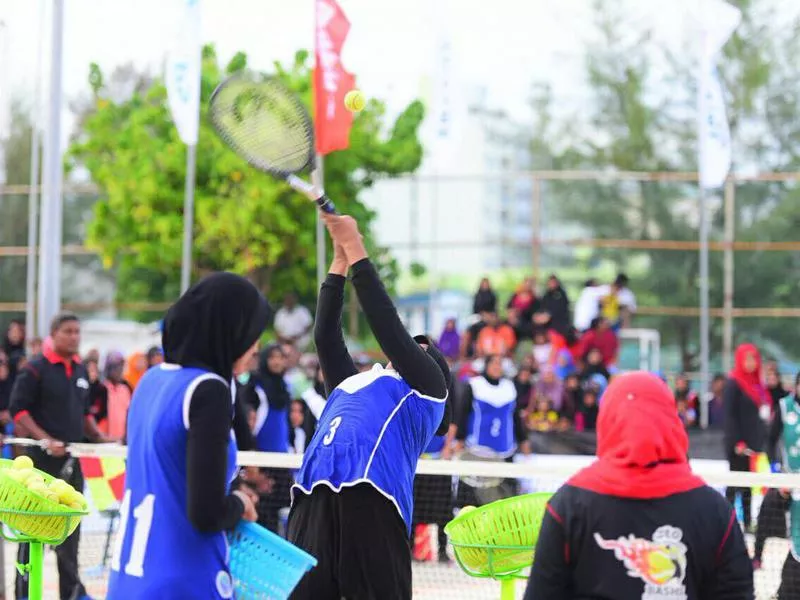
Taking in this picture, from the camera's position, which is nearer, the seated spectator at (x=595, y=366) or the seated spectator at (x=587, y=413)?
the seated spectator at (x=587, y=413)

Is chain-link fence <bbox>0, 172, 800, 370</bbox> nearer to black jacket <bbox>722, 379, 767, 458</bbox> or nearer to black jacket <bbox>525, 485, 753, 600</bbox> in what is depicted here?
black jacket <bbox>722, 379, 767, 458</bbox>

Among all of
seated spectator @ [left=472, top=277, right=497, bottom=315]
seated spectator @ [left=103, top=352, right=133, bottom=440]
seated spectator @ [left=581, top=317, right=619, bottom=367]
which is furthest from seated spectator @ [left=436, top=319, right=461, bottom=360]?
seated spectator @ [left=103, top=352, right=133, bottom=440]

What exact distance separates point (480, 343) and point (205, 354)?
687 inches

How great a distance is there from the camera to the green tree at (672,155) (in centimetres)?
2766

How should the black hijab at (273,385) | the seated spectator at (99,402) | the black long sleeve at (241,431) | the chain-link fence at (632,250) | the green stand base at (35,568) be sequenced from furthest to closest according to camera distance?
1. the chain-link fence at (632,250)
2. the seated spectator at (99,402)
3. the black hijab at (273,385)
4. the black long sleeve at (241,431)
5. the green stand base at (35,568)

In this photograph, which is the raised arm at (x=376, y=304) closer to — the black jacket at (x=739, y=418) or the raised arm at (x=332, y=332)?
the raised arm at (x=332, y=332)

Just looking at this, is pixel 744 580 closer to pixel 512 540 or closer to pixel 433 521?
pixel 512 540

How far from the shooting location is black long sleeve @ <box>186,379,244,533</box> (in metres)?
4.11

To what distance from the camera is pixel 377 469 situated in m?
5.15

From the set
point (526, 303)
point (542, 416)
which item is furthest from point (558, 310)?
point (542, 416)

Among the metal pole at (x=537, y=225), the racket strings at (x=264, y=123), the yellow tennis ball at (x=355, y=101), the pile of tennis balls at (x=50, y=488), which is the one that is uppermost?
the metal pole at (x=537, y=225)

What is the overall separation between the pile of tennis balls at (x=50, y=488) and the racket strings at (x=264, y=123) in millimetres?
1990

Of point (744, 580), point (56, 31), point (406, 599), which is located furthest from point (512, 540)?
point (56, 31)

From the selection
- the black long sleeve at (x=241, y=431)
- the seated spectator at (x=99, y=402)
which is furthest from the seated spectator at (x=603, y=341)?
the black long sleeve at (x=241, y=431)
